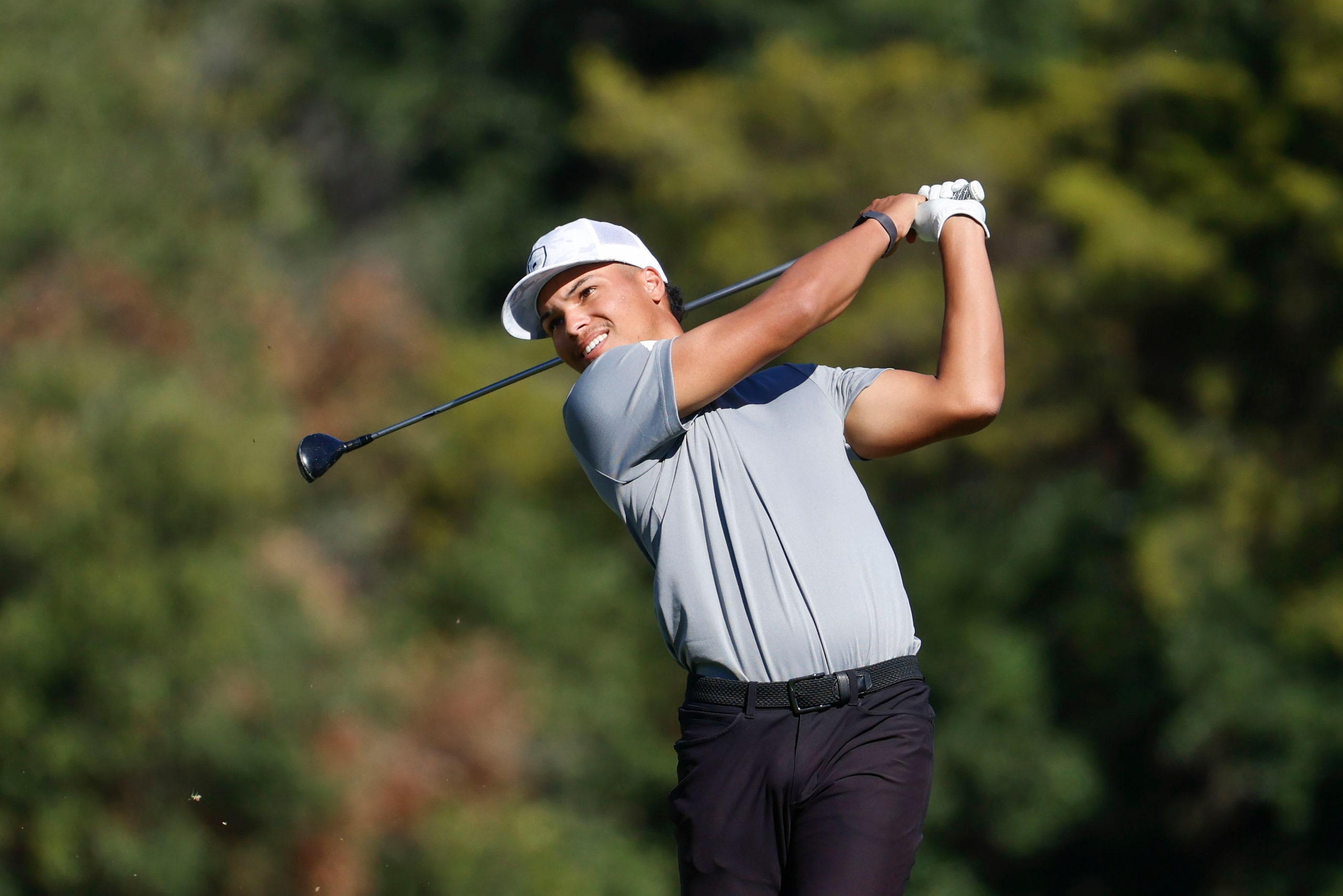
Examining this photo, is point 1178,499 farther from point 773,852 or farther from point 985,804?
point 773,852

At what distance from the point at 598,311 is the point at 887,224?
1.78ft

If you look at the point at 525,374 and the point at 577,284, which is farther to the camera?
the point at 525,374

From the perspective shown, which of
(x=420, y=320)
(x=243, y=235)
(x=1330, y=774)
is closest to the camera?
(x=1330, y=774)

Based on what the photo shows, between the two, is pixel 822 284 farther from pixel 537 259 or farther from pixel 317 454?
pixel 317 454

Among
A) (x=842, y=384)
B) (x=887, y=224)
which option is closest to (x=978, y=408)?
(x=842, y=384)

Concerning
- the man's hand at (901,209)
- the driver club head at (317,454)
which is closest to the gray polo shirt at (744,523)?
the man's hand at (901,209)

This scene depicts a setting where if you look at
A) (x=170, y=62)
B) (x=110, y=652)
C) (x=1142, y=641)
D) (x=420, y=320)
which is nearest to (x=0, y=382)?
(x=110, y=652)

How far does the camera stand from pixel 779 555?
277cm

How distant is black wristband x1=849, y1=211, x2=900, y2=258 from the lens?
118 inches

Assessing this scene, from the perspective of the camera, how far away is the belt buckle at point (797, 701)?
275 cm

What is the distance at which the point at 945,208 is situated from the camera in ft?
10.2

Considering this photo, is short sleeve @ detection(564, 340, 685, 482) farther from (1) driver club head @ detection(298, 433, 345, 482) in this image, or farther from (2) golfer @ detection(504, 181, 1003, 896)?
(1) driver club head @ detection(298, 433, 345, 482)

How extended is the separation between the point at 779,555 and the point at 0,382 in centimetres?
937

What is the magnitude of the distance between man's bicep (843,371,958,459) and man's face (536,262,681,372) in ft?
1.31
